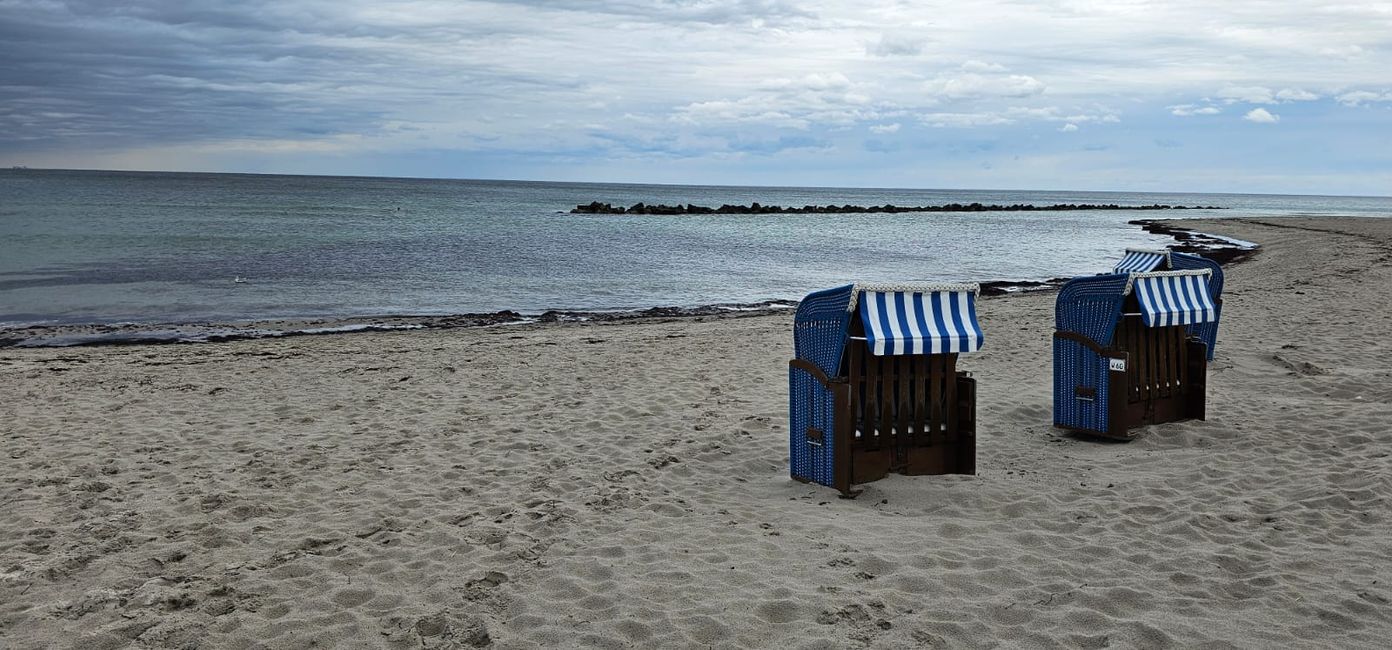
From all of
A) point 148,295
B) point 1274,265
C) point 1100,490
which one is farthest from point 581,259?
point 1100,490

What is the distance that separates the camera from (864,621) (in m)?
4.19

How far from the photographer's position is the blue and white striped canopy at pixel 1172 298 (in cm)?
712

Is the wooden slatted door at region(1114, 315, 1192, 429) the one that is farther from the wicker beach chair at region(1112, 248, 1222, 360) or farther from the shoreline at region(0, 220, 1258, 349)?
the shoreline at region(0, 220, 1258, 349)

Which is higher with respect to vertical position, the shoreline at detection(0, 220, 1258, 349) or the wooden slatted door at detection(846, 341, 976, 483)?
the wooden slatted door at detection(846, 341, 976, 483)

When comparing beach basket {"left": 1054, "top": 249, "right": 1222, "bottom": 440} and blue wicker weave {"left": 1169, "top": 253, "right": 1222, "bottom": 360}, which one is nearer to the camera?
beach basket {"left": 1054, "top": 249, "right": 1222, "bottom": 440}

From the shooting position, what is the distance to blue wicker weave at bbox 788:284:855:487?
5.93 meters

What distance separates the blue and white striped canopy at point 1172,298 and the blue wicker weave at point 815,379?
8.59ft

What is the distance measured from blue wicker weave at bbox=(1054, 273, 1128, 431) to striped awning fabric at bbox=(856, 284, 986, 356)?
1.71 metres

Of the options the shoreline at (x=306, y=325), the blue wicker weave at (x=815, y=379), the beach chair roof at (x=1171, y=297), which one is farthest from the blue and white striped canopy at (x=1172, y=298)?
the shoreline at (x=306, y=325)

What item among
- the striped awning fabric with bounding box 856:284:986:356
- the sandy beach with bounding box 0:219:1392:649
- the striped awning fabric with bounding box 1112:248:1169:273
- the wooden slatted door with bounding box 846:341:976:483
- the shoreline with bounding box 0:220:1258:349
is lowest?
the sandy beach with bounding box 0:219:1392:649

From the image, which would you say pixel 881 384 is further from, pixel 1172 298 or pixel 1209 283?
pixel 1209 283

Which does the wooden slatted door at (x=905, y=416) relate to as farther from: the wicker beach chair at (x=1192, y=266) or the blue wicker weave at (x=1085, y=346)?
the wicker beach chair at (x=1192, y=266)

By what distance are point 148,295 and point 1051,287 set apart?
2068 centimetres

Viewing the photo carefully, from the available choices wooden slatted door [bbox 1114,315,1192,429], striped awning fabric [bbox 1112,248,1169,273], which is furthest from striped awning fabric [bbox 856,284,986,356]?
striped awning fabric [bbox 1112,248,1169,273]
